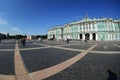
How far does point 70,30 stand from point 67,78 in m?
84.5

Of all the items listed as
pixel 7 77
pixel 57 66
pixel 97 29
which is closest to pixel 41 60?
pixel 57 66

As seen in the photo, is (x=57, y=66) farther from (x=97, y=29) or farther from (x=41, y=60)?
(x=97, y=29)

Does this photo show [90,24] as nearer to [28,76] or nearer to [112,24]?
[112,24]

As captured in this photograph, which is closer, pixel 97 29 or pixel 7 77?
pixel 7 77

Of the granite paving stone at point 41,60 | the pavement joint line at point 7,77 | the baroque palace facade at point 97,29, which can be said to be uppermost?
the baroque palace facade at point 97,29

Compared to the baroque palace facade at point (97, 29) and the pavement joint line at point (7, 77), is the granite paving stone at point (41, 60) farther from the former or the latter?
the baroque palace facade at point (97, 29)

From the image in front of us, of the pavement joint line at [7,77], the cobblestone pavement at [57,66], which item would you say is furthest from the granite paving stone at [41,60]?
the pavement joint line at [7,77]

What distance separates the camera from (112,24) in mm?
70500

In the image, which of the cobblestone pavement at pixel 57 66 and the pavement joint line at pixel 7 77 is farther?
the cobblestone pavement at pixel 57 66

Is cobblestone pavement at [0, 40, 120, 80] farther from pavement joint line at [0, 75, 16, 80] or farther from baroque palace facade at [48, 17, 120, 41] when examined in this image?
baroque palace facade at [48, 17, 120, 41]

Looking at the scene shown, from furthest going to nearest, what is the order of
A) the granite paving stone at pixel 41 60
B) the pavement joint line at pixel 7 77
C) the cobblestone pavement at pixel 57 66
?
the granite paving stone at pixel 41 60 < the cobblestone pavement at pixel 57 66 < the pavement joint line at pixel 7 77

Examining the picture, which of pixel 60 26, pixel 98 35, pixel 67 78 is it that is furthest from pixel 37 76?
pixel 60 26

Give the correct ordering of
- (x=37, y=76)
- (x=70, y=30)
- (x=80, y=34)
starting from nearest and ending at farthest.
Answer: (x=37, y=76) < (x=80, y=34) < (x=70, y=30)

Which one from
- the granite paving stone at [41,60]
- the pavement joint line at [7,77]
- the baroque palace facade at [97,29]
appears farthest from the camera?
the baroque palace facade at [97,29]
